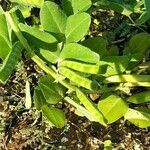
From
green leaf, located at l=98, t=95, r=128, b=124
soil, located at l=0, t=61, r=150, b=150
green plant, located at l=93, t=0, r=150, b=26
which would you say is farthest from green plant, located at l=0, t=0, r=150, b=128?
soil, located at l=0, t=61, r=150, b=150

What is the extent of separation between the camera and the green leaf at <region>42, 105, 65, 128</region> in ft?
5.54

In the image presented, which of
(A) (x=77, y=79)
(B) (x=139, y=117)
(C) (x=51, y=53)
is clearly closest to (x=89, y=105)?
(A) (x=77, y=79)

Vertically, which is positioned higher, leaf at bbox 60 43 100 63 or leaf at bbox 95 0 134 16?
leaf at bbox 95 0 134 16

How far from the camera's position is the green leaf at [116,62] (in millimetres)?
1646

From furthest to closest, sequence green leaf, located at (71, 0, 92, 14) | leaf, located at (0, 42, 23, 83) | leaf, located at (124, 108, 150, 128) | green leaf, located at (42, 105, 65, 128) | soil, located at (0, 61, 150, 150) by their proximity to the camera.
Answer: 1. soil, located at (0, 61, 150, 150)
2. leaf, located at (124, 108, 150, 128)
3. green leaf, located at (42, 105, 65, 128)
4. green leaf, located at (71, 0, 92, 14)
5. leaf, located at (0, 42, 23, 83)

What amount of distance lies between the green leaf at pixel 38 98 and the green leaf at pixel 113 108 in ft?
0.77

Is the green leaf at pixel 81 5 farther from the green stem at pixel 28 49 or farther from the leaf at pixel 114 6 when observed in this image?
the green stem at pixel 28 49

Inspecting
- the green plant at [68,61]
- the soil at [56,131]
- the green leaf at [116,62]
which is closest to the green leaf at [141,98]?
the green plant at [68,61]

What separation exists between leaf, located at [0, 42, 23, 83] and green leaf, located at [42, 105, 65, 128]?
0.31m

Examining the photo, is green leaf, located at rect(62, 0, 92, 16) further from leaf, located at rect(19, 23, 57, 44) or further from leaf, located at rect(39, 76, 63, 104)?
leaf, located at rect(39, 76, 63, 104)

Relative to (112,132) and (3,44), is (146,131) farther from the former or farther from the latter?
(3,44)

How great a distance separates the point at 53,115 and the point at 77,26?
1.23 ft

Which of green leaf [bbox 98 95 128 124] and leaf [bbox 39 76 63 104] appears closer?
leaf [bbox 39 76 63 104]

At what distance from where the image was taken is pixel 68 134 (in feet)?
7.16
